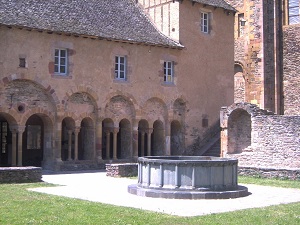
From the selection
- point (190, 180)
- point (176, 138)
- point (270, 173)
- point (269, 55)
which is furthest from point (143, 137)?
point (190, 180)

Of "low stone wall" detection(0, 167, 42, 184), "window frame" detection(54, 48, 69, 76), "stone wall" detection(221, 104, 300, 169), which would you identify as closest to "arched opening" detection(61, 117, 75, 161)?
"window frame" detection(54, 48, 69, 76)

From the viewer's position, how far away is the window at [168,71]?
93.0ft

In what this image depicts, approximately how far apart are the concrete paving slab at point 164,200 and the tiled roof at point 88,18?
790 cm

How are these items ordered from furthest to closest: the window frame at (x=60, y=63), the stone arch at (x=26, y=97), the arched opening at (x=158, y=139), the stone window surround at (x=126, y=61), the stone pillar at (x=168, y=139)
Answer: the arched opening at (x=158, y=139) < the stone pillar at (x=168, y=139) < the stone window surround at (x=126, y=61) < the window frame at (x=60, y=63) < the stone arch at (x=26, y=97)

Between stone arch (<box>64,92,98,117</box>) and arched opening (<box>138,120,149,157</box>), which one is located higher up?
stone arch (<box>64,92,98,117</box>)

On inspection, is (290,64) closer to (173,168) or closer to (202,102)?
(202,102)

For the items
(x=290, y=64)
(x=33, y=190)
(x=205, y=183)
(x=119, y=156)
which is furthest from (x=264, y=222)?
(x=290, y=64)

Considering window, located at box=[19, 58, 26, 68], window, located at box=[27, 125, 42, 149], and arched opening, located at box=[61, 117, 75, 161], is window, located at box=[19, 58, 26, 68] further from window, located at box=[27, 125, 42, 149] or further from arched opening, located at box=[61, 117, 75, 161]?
window, located at box=[27, 125, 42, 149]

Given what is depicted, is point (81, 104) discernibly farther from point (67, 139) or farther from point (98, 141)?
point (67, 139)

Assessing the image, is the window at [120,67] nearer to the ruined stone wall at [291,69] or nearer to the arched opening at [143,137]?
the arched opening at [143,137]

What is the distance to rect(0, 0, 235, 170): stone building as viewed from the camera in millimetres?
23125

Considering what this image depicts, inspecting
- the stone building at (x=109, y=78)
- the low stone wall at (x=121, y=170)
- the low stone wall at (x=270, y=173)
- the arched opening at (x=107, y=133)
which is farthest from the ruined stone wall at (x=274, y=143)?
the arched opening at (x=107, y=133)

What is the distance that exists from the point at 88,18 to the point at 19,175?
10448mm

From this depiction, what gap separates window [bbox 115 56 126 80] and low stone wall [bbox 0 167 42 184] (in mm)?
9118
